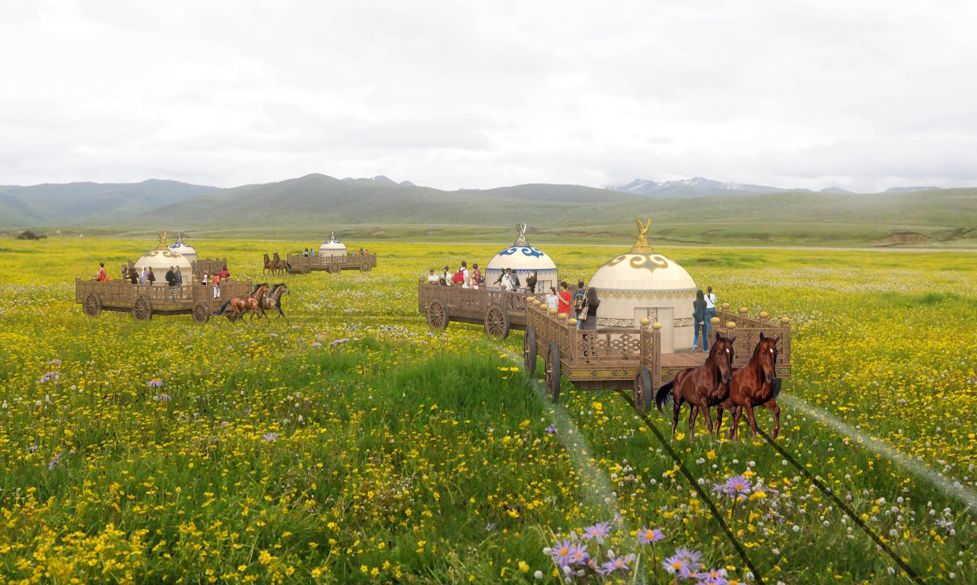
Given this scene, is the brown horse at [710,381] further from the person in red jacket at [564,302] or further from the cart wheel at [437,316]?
the cart wheel at [437,316]

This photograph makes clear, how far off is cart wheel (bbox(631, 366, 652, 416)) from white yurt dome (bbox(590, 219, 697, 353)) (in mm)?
2349

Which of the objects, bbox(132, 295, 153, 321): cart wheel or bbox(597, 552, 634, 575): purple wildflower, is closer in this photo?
bbox(597, 552, 634, 575): purple wildflower

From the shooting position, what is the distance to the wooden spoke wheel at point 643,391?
11836mm

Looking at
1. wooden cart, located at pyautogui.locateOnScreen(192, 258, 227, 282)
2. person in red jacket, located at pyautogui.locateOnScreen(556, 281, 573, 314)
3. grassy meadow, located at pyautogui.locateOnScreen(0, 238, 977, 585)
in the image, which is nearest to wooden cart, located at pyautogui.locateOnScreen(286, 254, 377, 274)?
wooden cart, located at pyautogui.locateOnScreen(192, 258, 227, 282)

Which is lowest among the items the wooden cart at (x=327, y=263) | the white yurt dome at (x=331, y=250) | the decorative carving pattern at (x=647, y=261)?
the wooden cart at (x=327, y=263)

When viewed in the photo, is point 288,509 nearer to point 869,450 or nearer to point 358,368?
point 358,368

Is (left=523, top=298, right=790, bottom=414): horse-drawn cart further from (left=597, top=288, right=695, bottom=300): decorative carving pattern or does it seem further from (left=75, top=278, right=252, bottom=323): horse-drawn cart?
(left=75, top=278, right=252, bottom=323): horse-drawn cart

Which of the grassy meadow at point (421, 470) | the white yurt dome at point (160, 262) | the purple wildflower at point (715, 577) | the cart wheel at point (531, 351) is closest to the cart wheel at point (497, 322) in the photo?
the grassy meadow at point (421, 470)

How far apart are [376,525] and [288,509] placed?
127cm

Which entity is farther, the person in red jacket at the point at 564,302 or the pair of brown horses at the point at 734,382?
the person in red jacket at the point at 564,302

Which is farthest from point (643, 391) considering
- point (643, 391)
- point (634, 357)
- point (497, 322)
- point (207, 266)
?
point (207, 266)

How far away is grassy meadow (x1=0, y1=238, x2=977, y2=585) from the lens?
759cm

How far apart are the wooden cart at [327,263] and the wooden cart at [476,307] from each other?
103 feet

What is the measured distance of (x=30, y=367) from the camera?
16578 mm
